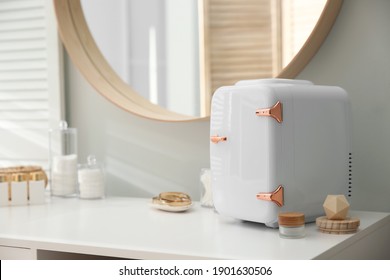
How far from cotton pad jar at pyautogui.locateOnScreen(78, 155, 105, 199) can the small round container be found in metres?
0.74

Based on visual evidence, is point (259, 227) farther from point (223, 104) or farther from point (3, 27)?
point (3, 27)

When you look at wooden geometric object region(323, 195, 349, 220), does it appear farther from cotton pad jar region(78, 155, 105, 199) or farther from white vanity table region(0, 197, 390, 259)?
cotton pad jar region(78, 155, 105, 199)

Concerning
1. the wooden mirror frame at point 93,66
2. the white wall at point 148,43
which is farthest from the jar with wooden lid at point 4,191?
the white wall at point 148,43

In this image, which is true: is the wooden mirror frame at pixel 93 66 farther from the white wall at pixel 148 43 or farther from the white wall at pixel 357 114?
the white wall at pixel 148 43

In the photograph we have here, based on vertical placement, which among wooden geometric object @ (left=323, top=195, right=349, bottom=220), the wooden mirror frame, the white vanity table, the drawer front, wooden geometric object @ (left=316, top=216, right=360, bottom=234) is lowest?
the drawer front

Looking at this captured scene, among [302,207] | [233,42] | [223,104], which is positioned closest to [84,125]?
[233,42]

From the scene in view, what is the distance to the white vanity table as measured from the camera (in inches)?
47.3

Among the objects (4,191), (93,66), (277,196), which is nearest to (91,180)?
(4,191)

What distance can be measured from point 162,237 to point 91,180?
595 mm

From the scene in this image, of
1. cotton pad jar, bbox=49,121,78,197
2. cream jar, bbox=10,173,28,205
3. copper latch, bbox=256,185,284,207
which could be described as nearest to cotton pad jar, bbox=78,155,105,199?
cotton pad jar, bbox=49,121,78,197

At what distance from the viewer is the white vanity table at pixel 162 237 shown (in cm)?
120

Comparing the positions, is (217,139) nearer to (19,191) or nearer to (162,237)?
(162,237)

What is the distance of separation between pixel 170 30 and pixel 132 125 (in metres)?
1.18

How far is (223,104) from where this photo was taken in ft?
4.71
